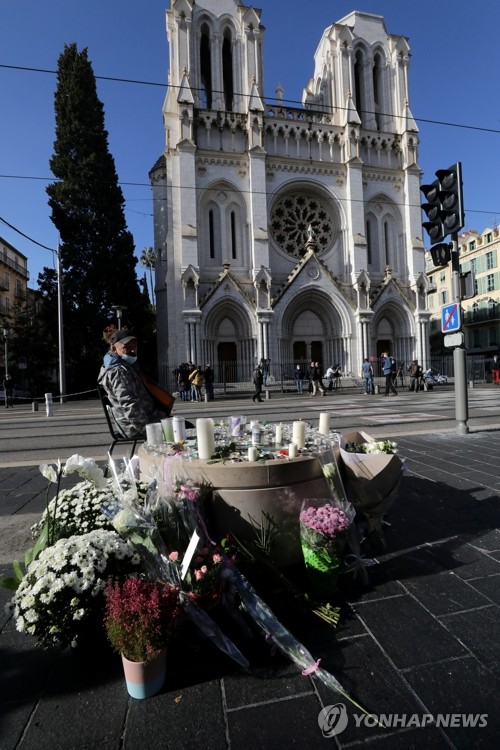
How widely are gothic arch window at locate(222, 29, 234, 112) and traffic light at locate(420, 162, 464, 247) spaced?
91.0 feet

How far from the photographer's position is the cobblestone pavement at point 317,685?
150 centimetres

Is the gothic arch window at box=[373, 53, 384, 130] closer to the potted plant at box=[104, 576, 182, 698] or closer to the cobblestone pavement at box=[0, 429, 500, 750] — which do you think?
the cobblestone pavement at box=[0, 429, 500, 750]

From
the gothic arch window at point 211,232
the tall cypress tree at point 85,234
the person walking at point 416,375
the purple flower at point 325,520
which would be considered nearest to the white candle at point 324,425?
the purple flower at point 325,520

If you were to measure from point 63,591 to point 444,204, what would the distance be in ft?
25.0

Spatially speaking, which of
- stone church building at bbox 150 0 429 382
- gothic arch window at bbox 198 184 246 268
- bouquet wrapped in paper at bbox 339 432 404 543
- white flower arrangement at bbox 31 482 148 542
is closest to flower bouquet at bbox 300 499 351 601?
bouquet wrapped in paper at bbox 339 432 404 543

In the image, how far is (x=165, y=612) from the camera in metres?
1.71

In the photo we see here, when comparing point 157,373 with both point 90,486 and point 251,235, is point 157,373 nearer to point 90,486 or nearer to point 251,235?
point 251,235

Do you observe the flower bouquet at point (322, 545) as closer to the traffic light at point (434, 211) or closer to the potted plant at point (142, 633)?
the potted plant at point (142, 633)

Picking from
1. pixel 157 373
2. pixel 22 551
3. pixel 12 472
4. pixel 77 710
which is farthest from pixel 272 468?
pixel 157 373

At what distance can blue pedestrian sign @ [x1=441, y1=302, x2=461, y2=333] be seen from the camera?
7433 mm

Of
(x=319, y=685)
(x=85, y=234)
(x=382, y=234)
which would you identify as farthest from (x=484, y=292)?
(x=319, y=685)

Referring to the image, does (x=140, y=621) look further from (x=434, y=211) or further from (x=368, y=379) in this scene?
(x=368, y=379)

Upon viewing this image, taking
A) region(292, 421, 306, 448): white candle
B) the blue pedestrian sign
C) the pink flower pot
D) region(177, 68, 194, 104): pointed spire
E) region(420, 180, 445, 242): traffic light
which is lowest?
the pink flower pot

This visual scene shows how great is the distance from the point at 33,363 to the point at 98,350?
17.5ft
